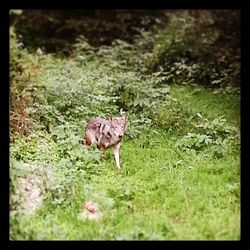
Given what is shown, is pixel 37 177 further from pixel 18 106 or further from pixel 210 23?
pixel 210 23

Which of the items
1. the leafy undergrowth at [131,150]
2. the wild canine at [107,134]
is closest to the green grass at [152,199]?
the leafy undergrowth at [131,150]

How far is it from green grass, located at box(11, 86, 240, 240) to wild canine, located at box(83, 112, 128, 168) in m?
0.20

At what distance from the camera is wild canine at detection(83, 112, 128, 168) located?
6.86 metres

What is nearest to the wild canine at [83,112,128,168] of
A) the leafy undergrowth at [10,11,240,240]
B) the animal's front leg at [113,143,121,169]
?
the animal's front leg at [113,143,121,169]

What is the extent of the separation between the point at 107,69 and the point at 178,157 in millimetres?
3606

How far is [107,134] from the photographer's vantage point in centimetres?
695

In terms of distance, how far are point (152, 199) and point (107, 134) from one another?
125 centimetres

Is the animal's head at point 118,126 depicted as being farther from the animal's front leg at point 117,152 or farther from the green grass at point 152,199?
the green grass at point 152,199

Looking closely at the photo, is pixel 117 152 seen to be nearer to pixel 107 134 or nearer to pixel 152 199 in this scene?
pixel 107 134

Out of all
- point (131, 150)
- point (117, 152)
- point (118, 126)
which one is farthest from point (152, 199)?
point (131, 150)

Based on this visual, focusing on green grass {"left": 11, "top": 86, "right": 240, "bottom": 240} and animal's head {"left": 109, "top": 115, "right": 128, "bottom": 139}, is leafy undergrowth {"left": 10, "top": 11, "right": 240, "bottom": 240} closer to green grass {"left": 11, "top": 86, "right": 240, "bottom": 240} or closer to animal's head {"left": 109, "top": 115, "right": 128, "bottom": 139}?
green grass {"left": 11, "top": 86, "right": 240, "bottom": 240}

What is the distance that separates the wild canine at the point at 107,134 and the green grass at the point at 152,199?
0.65 ft
